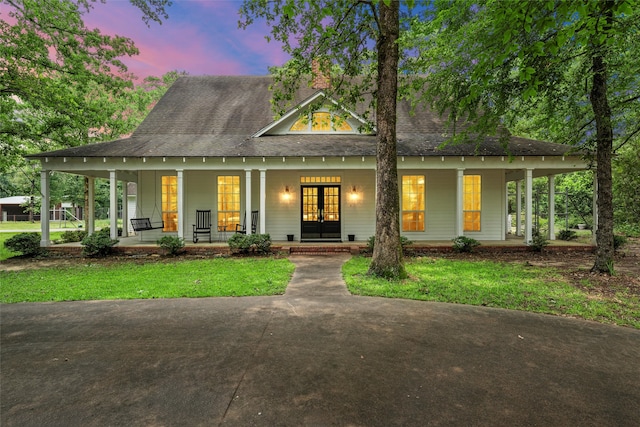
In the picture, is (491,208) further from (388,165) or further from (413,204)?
(388,165)

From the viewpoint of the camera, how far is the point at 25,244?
9906 millimetres

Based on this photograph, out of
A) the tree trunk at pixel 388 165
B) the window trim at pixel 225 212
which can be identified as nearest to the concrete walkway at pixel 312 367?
the tree trunk at pixel 388 165

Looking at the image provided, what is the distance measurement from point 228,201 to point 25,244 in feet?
20.3

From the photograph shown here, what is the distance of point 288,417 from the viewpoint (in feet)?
7.69

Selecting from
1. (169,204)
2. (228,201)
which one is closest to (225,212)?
(228,201)

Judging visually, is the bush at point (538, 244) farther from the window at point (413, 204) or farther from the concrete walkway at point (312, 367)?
the concrete walkway at point (312, 367)

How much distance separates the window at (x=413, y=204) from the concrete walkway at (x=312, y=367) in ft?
24.8

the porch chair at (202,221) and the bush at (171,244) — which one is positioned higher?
the porch chair at (202,221)

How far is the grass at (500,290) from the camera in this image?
4902mm

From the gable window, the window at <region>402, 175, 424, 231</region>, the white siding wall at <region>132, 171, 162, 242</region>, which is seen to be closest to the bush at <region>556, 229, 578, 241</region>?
the window at <region>402, 175, 424, 231</region>

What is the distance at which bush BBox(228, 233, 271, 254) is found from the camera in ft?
32.8

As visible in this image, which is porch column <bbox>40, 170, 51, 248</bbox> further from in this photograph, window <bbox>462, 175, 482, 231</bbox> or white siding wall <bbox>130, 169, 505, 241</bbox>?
window <bbox>462, 175, 482, 231</bbox>

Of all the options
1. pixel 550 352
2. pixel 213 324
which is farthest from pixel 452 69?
pixel 213 324

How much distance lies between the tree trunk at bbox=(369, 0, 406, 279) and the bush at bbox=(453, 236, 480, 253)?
4.23m
